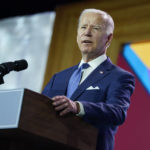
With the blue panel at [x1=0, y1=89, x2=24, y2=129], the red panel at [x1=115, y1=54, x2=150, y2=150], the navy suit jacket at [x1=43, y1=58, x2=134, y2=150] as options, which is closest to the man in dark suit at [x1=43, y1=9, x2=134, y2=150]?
the navy suit jacket at [x1=43, y1=58, x2=134, y2=150]

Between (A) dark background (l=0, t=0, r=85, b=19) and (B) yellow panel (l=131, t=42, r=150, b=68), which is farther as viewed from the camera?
(A) dark background (l=0, t=0, r=85, b=19)

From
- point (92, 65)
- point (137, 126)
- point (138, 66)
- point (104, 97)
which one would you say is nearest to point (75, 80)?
point (92, 65)

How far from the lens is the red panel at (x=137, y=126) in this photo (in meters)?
3.85

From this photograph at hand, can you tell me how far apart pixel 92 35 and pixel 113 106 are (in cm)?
48

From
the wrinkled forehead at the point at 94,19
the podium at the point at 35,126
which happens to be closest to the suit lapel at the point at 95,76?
the wrinkled forehead at the point at 94,19

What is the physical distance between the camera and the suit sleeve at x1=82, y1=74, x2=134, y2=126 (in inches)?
81.0

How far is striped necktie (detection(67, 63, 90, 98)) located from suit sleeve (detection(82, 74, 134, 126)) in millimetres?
184

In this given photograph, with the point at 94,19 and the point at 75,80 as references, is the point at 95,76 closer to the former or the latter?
the point at 75,80

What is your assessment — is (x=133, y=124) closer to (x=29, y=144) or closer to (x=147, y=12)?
(x=147, y=12)

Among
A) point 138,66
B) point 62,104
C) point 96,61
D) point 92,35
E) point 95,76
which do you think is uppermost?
point 138,66

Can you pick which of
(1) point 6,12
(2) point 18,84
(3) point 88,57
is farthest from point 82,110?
(1) point 6,12

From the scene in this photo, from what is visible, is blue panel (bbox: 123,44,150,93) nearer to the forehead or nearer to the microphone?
the forehead

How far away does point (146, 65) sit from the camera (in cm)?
404

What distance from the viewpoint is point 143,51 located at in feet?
13.7
